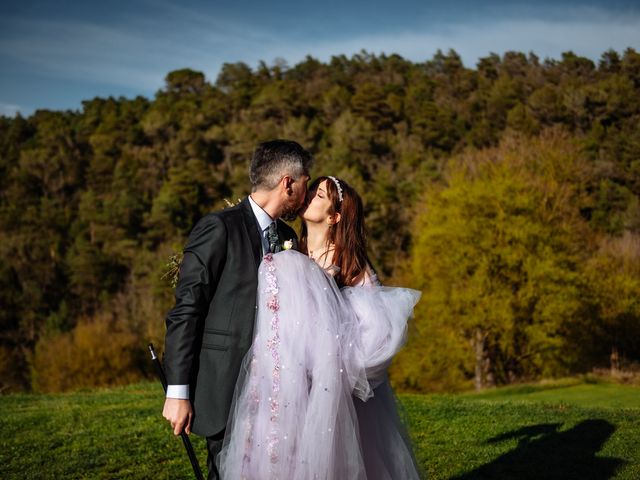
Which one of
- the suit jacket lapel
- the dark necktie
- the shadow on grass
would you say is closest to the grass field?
the shadow on grass

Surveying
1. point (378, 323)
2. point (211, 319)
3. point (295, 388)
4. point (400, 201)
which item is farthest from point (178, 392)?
point (400, 201)

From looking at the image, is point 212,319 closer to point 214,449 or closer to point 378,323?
point 214,449

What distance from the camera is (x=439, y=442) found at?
27.6 ft

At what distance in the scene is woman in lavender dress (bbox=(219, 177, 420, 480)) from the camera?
143 inches

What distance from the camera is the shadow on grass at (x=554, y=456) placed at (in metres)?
7.02

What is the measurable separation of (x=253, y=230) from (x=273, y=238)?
0.69 ft

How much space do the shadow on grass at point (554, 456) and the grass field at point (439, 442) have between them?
11 millimetres

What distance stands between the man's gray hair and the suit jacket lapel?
0.62ft

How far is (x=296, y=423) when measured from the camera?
367 cm

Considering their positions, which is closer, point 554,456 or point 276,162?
point 276,162

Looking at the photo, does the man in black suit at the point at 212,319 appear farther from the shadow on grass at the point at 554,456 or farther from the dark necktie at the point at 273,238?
the shadow on grass at the point at 554,456

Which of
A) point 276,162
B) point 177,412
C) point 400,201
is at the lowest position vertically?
point 177,412

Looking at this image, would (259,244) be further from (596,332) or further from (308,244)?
(596,332)

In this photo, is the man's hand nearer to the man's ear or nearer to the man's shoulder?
the man's shoulder
